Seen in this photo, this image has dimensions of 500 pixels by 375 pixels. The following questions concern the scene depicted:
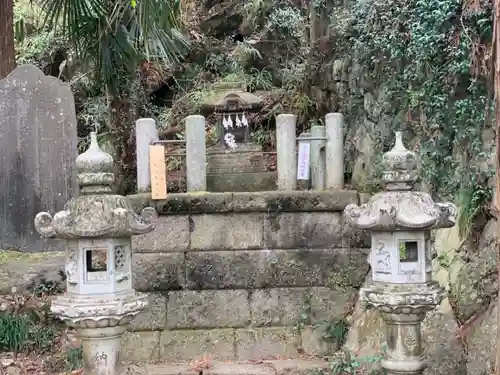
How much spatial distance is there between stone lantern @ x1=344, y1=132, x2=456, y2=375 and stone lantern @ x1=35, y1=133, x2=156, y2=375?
1.42 metres

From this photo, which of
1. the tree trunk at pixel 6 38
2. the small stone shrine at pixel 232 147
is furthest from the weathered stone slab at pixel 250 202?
the tree trunk at pixel 6 38

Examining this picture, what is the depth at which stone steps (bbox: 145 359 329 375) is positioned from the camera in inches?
211

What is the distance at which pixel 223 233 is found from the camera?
608 cm

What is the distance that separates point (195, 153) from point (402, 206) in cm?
292

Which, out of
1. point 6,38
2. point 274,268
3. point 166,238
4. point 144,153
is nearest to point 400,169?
point 274,268

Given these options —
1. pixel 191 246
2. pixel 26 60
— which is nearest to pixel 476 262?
pixel 191 246

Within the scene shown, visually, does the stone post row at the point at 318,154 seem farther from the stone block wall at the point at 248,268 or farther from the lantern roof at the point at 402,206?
the lantern roof at the point at 402,206

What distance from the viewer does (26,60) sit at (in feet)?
38.3

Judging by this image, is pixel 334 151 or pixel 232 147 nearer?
pixel 334 151

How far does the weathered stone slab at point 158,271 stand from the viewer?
19.7 ft

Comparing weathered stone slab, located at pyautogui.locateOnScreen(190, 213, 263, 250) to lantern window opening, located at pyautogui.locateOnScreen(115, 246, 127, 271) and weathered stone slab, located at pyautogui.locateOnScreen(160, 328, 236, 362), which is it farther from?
lantern window opening, located at pyautogui.locateOnScreen(115, 246, 127, 271)

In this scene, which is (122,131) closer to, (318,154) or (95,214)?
(318,154)

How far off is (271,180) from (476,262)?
3060 mm

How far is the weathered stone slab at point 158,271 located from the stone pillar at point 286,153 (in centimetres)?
129
